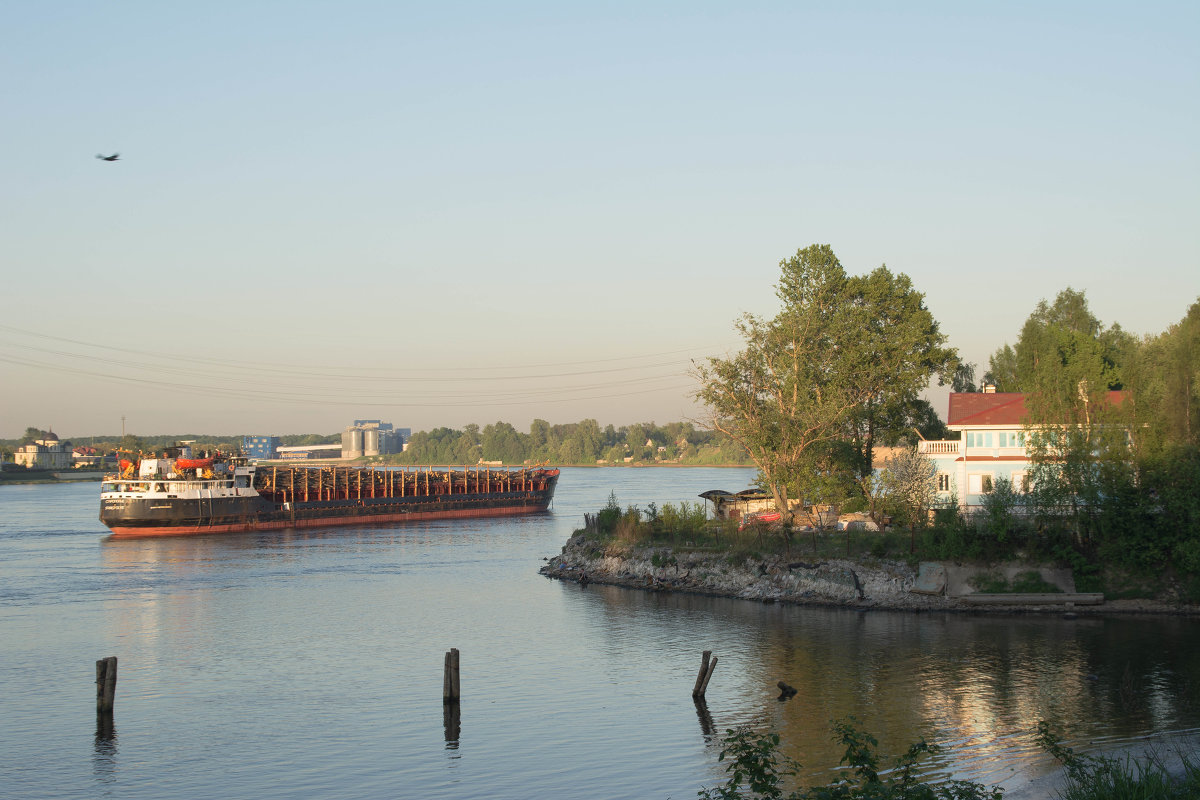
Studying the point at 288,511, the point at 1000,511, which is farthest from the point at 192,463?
the point at 1000,511

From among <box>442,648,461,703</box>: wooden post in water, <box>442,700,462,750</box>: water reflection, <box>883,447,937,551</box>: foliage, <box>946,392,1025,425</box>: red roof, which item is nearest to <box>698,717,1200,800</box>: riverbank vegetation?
<box>442,700,462,750</box>: water reflection

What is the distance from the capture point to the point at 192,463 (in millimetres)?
97750

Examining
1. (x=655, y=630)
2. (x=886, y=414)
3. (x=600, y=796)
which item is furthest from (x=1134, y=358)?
(x=600, y=796)

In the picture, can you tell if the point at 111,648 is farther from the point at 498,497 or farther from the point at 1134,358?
the point at 498,497

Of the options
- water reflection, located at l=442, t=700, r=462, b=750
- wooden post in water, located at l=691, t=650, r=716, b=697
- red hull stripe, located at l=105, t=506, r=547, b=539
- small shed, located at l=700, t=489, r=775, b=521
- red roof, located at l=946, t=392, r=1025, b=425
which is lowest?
water reflection, located at l=442, t=700, r=462, b=750

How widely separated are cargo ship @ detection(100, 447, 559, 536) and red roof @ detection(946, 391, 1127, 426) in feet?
240

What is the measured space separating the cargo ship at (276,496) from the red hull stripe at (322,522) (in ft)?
0.32

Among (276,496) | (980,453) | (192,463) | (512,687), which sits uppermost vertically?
(192,463)

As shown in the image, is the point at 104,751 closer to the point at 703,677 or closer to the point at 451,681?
the point at 451,681

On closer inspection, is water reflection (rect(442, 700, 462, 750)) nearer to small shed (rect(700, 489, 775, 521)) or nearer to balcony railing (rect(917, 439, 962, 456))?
balcony railing (rect(917, 439, 962, 456))

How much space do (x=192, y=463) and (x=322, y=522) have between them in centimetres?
1839

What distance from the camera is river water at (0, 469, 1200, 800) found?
2556 centimetres

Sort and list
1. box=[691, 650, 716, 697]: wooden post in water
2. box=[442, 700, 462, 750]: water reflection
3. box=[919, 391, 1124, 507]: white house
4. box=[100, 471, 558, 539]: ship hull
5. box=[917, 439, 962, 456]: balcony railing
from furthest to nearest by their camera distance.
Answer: box=[100, 471, 558, 539]: ship hull → box=[917, 439, 962, 456]: balcony railing → box=[919, 391, 1124, 507]: white house → box=[691, 650, 716, 697]: wooden post in water → box=[442, 700, 462, 750]: water reflection

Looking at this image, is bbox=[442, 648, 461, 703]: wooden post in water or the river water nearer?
the river water
